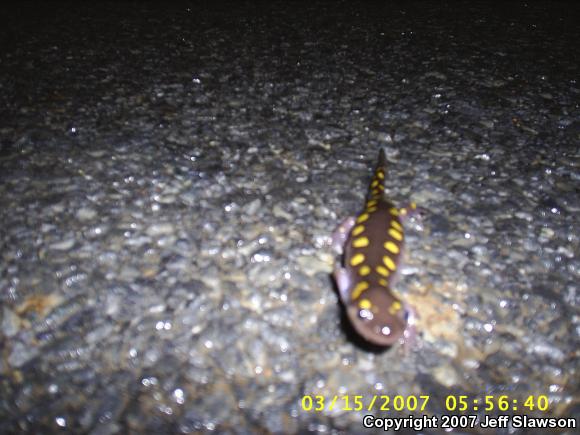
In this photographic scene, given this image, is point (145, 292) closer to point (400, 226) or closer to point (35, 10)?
point (400, 226)

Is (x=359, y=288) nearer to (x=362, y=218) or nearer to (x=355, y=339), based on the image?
(x=355, y=339)

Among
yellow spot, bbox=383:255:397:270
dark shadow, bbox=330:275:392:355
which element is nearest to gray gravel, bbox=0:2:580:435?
dark shadow, bbox=330:275:392:355

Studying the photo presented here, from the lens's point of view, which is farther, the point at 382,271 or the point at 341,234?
the point at 341,234

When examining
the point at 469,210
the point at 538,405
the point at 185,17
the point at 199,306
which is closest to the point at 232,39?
the point at 185,17

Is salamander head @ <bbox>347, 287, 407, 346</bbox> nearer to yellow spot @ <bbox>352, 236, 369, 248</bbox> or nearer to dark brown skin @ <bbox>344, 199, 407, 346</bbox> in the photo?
dark brown skin @ <bbox>344, 199, 407, 346</bbox>

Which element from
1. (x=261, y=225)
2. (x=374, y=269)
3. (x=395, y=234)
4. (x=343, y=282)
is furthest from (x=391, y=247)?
(x=261, y=225)

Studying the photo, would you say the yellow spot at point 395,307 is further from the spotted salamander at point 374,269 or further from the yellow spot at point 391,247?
the yellow spot at point 391,247

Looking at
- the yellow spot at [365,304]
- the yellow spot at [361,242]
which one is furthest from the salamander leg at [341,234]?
the yellow spot at [365,304]

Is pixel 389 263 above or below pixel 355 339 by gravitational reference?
above
